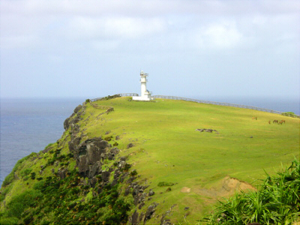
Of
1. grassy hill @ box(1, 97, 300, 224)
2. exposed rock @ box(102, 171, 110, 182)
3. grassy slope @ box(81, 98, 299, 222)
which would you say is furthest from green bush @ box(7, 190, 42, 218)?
exposed rock @ box(102, 171, 110, 182)

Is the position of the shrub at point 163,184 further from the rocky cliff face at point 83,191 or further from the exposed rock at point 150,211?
the exposed rock at point 150,211

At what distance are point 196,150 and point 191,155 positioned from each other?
2.39 m

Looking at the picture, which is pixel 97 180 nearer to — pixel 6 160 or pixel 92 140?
pixel 92 140

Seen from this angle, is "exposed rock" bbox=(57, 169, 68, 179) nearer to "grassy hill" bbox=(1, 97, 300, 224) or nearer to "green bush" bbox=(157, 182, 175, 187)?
"grassy hill" bbox=(1, 97, 300, 224)

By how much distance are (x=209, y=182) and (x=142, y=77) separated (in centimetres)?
9214

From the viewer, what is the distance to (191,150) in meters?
41.7

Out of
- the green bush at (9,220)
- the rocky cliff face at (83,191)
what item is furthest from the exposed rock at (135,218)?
the green bush at (9,220)

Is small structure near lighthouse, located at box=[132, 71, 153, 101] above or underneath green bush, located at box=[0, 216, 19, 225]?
above

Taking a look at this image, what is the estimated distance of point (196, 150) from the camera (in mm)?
41688

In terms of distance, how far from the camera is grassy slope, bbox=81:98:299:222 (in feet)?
85.9

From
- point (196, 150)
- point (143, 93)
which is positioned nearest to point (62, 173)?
point (196, 150)

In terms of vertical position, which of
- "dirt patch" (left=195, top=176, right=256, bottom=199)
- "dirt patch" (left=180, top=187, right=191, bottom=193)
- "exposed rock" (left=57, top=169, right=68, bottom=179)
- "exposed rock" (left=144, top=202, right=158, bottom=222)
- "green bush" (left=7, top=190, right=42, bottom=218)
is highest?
"dirt patch" (left=195, top=176, right=256, bottom=199)

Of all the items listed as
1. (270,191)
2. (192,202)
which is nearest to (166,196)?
(192,202)

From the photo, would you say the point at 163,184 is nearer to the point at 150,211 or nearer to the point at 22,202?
the point at 150,211
